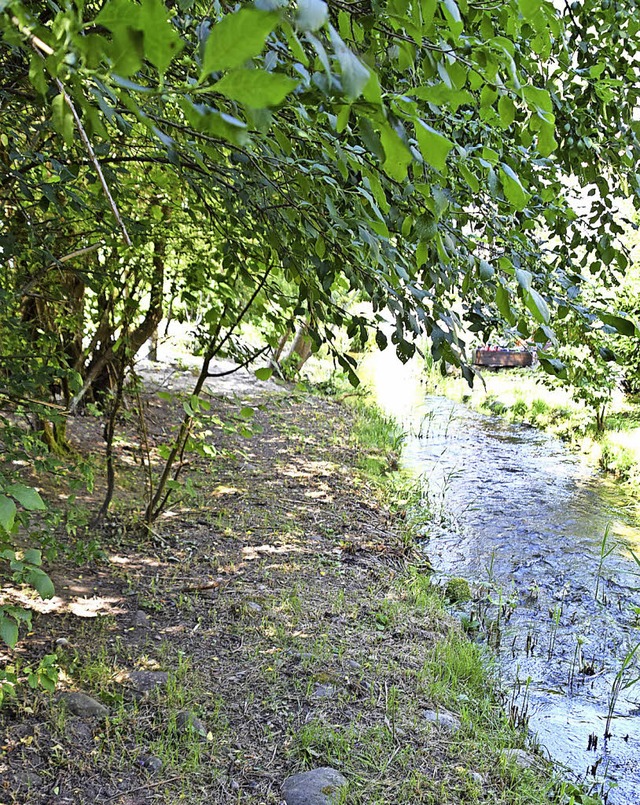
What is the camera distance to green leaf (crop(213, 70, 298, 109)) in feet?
1.56

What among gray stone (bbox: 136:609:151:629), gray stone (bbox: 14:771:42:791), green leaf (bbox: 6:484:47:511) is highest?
green leaf (bbox: 6:484:47:511)

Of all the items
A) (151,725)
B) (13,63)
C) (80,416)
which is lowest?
(151,725)

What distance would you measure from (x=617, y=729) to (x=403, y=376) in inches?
525

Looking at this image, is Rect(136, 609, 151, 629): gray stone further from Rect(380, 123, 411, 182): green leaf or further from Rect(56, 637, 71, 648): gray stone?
Result: Rect(380, 123, 411, 182): green leaf

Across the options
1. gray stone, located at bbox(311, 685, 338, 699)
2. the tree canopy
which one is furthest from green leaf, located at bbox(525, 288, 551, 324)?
gray stone, located at bbox(311, 685, 338, 699)

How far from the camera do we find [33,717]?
2.39 meters

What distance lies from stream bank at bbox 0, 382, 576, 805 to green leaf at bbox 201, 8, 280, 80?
2364 mm

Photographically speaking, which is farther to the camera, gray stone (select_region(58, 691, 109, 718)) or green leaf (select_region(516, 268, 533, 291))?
gray stone (select_region(58, 691, 109, 718))

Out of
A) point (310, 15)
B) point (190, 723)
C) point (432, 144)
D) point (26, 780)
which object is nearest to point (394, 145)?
point (432, 144)

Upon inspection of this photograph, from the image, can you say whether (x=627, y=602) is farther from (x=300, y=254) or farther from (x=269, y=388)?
(x=269, y=388)

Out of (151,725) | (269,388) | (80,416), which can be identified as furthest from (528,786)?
(269,388)

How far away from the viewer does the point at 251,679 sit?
2.98m

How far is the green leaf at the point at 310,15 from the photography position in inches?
20.4

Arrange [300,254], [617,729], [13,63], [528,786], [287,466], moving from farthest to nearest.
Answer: [287,466], [617,729], [528,786], [13,63], [300,254]
